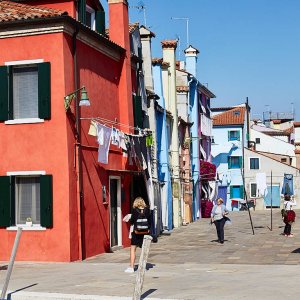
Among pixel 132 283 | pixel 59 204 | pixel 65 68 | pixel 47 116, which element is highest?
pixel 65 68

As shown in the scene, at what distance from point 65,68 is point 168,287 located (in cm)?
793

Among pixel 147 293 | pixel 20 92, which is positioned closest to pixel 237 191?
pixel 20 92

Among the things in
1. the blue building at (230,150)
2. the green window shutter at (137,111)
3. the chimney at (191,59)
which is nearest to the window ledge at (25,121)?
the green window shutter at (137,111)

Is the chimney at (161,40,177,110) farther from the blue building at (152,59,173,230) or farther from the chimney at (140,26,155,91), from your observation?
the chimney at (140,26,155,91)

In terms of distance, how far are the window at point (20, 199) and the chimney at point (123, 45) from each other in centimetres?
515

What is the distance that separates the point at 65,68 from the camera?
1845cm

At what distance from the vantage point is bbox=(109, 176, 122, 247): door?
2195 cm

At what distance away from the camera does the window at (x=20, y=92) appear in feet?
61.8

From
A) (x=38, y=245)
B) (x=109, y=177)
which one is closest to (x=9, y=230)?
(x=38, y=245)

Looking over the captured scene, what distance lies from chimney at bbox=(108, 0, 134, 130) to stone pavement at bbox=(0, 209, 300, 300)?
4708 mm

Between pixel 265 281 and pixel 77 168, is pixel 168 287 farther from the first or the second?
pixel 77 168

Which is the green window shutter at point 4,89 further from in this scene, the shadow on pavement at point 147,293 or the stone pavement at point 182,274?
the shadow on pavement at point 147,293

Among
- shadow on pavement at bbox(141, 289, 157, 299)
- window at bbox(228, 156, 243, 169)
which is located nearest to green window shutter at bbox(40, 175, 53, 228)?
shadow on pavement at bbox(141, 289, 157, 299)

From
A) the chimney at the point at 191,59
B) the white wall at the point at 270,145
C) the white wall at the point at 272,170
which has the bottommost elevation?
Answer: the white wall at the point at 272,170
